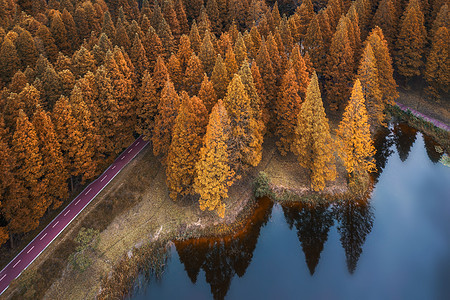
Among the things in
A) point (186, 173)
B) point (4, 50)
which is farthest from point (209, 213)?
point (4, 50)

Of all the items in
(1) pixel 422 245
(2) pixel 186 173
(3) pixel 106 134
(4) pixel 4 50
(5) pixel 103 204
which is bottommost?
(1) pixel 422 245

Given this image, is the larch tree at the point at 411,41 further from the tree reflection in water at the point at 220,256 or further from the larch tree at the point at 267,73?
the tree reflection in water at the point at 220,256

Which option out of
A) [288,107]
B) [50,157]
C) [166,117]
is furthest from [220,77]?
[50,157]

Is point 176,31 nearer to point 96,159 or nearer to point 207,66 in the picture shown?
point 207,66

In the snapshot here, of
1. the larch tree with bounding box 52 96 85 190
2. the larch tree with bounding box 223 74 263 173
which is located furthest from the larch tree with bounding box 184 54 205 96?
the larch tree with bounding box 52 96 85 190

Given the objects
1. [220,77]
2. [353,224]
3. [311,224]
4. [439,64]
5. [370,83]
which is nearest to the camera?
[353,224]

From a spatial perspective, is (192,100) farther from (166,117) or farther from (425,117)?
(425,117)

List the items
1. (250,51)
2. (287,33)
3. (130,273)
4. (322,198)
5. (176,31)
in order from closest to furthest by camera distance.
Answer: (130,273), (322,198), (250,51), (287,33), (176,31)
